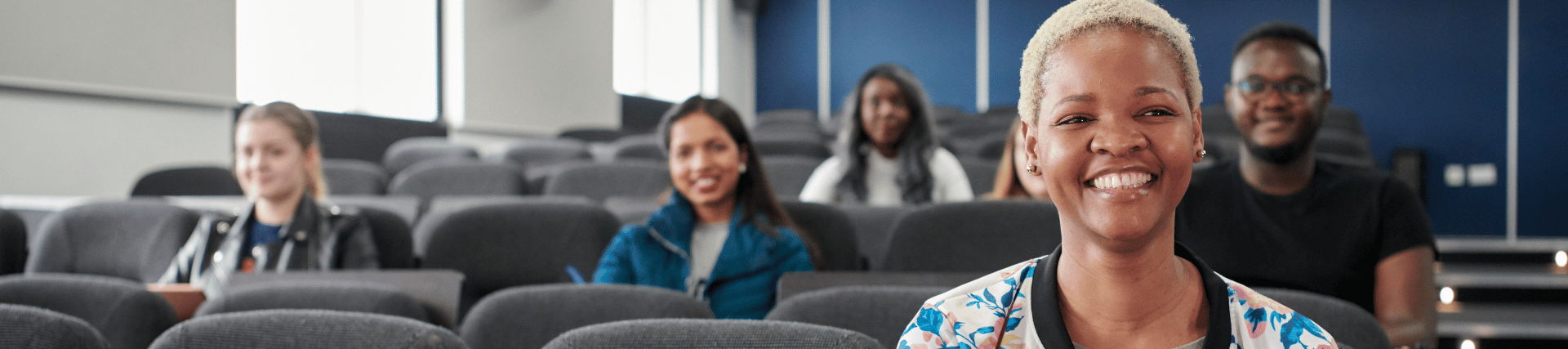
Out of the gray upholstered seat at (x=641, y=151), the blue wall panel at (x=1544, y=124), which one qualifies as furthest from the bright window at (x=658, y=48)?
the blue wall panel at (x=1544, y=124)

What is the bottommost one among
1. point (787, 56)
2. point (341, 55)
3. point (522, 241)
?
point (522, 241)

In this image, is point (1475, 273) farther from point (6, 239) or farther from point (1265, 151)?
point (6, 239)

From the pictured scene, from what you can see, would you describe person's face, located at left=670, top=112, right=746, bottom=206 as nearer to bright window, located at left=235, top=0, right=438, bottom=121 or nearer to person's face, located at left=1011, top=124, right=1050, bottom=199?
person's face, located at left=1011, top=124, right=1050, bottom=199

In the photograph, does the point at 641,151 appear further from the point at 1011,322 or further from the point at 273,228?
the point at 1011,322

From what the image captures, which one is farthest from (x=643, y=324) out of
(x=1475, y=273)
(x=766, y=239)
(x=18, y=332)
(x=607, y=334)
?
(x=1475, y=273)

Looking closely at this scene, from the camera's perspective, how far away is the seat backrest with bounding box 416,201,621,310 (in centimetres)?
258

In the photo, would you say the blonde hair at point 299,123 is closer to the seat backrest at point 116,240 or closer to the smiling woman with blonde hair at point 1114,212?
the seat backrest at point 116,240

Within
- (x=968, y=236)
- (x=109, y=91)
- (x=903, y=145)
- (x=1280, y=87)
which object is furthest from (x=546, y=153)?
(x=1280, y=87)

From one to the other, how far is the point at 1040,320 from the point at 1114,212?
4.3 inches

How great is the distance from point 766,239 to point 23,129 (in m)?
3.69

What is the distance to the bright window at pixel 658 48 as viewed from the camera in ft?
30.7

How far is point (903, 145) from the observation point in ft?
10.4

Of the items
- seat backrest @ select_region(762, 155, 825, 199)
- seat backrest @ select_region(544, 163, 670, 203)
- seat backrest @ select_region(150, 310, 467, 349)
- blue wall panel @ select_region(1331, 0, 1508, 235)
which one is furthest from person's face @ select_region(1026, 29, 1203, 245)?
blue wall panel @ select_region(1331, 0, 1508, 235)

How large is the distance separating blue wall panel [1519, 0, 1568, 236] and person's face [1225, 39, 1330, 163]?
680cm
